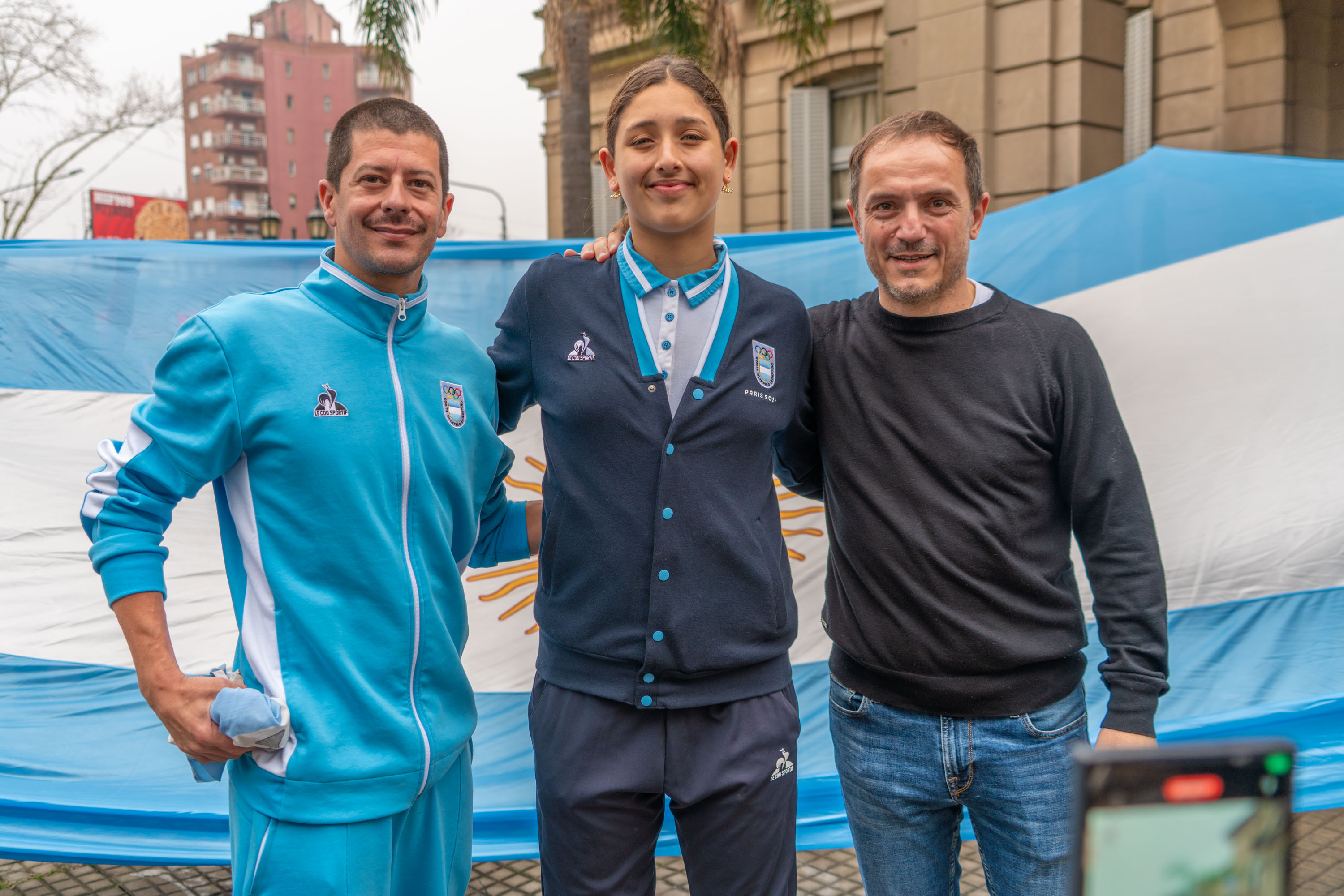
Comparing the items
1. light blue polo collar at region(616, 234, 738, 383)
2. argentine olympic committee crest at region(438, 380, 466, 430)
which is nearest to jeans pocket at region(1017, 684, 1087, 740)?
light blue polo collar at region(616, 234, 738, 383)

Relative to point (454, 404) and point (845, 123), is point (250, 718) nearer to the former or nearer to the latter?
point (454, 404)

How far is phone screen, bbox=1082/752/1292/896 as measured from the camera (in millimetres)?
570

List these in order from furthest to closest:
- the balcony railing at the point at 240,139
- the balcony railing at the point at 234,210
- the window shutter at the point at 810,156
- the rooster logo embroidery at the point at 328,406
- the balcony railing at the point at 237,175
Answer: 1. the balcony railing at the point at 234,210
2. the balcony railing at the point at 237,175
3. the balcony railing at the point at 240,139
4. the window shutter at the point at 810,156
5. the rooster logo embroidery at the point at 328,406

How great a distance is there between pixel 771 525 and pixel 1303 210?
2451mm

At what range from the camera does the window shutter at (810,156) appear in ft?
42.7

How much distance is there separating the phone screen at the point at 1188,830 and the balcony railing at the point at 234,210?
297 feet

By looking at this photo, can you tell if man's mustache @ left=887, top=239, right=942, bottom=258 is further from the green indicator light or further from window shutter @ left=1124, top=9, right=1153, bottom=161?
window shutter @ left=1124, top=9, right=1153, bottom=161

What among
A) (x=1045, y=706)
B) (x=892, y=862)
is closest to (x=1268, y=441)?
(x=1045, y=706)

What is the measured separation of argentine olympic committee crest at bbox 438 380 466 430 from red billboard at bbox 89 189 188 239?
44570 mm

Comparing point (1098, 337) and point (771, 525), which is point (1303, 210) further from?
point (771, 525)

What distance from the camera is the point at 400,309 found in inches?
79.6

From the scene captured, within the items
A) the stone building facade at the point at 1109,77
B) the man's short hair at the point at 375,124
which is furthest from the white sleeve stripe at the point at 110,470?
the stone building facade at the point at 1109,77

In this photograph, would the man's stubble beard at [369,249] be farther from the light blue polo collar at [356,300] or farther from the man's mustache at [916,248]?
the man's mustache at [916,248]

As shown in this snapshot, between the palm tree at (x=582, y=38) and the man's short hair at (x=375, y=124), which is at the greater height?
the palm tree at (x=582, y=38)
